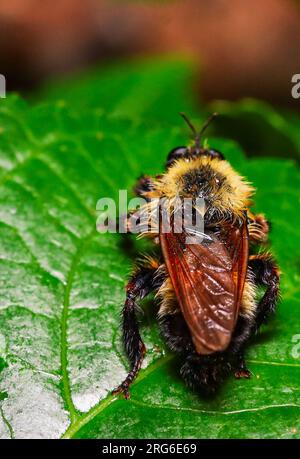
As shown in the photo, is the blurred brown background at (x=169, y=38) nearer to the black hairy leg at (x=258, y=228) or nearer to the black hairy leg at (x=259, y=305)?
the black hairy leg at (x=258, y=228)

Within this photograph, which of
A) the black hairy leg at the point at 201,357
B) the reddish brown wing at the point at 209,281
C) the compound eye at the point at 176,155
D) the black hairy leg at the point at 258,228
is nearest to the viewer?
the reddish brown wing at the point at 209,281

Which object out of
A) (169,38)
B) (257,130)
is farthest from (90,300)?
(169,38)

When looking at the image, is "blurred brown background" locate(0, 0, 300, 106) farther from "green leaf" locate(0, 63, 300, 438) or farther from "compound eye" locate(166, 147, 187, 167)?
"compound eye" locate(166, 147, 187, 167)

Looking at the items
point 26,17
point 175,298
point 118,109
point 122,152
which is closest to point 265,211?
point 122,152

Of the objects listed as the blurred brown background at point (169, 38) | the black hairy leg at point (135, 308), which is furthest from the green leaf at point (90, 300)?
the blurred brown background at point (169, 38)

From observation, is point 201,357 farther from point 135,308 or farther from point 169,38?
point 169,38

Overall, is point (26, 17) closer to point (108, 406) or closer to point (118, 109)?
point (118, 109)

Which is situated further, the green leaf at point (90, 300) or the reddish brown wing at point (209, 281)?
the green leaf at point (90, 300)
